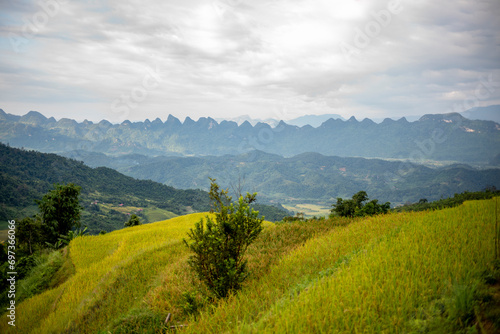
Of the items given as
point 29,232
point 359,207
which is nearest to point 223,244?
point 359,207

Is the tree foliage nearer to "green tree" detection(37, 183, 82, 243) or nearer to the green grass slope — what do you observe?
the green grass slope

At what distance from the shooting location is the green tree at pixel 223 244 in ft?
25.7

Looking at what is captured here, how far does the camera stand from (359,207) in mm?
22531

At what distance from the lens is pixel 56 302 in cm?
1170

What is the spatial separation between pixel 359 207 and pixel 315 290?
61.3ft

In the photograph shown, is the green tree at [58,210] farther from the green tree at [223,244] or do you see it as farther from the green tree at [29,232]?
the green tree at [223,244]

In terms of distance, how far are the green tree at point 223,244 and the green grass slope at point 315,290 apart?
600 millimetres

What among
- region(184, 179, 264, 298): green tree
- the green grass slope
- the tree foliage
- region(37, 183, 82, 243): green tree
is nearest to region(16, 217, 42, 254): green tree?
region(37, 183, 82, 243): green tree

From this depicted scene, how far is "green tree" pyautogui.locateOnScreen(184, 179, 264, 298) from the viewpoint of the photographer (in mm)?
7832

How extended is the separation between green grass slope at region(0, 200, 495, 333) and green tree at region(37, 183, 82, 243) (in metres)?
18.1

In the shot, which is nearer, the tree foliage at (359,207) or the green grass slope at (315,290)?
the green grass slope at (315,290)

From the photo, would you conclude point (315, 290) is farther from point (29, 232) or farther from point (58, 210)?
point (29, 232)

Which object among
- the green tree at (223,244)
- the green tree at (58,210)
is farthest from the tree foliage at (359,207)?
the green tree at (58,210)

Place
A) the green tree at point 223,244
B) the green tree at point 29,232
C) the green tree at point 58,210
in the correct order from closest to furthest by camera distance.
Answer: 1. the green tree at point 223,244
2. the green tree at point 58,210
3. the green tree at point 29,232
